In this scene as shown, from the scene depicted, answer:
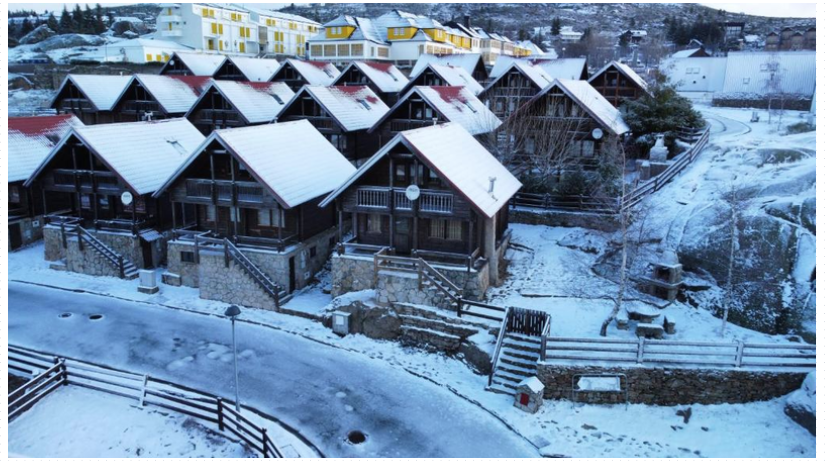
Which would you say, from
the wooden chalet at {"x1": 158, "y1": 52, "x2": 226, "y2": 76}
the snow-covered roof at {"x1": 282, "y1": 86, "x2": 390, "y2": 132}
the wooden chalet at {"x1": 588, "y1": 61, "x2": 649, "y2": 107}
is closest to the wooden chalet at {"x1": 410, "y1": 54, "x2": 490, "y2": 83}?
the snow-covered roof at {"x1": 282, "y1": 86, "x2": 390, "y2": 132}

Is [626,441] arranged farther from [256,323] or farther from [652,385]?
[256,323]

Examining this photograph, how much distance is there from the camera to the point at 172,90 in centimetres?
4903

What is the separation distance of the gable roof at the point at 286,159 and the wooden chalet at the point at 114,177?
3.33 m

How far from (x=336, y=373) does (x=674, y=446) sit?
10.8 meters

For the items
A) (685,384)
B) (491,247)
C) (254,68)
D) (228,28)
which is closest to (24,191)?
(491,247)

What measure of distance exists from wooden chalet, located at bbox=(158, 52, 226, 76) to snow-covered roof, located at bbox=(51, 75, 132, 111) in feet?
32.9

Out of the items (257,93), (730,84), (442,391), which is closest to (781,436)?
(442,391)

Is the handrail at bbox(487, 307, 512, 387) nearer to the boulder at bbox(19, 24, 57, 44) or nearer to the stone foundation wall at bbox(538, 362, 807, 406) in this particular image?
the stone foundation wall at bbox(538, 362, 807, 406)

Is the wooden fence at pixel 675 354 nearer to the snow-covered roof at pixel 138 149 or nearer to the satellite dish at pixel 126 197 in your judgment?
the satellite dish at pixel 126 197

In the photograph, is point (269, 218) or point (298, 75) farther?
point (298, 75)

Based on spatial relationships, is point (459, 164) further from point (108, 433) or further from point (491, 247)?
point (108, 433)

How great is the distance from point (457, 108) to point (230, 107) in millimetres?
16280

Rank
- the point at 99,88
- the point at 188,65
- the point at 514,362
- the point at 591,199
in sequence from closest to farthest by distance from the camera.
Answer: the point at 514,362, the point at 591,199, the point at 99,88, the point at 188,65

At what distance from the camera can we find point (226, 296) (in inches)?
1049
